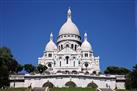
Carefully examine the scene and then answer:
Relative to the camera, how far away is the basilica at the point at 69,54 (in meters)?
101

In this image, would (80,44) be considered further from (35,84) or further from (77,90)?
(77,90)

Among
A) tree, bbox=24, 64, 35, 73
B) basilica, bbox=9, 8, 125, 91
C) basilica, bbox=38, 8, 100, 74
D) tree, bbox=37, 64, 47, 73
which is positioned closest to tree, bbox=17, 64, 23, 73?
tree, bbox=24, 64, 35, 73

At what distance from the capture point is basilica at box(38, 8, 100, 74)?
10056 centimetres

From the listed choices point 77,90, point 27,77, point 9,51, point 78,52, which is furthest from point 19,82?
point 77,90

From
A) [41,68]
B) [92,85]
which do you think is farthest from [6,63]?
[92,85]

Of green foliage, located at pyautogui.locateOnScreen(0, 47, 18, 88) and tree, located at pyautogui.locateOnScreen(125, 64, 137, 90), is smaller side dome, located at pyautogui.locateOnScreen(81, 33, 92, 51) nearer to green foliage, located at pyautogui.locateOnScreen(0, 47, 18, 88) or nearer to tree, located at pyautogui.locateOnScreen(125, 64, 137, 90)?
green foliage, located at pyautogui.locateOnScreen(0, 47, 18, 88)

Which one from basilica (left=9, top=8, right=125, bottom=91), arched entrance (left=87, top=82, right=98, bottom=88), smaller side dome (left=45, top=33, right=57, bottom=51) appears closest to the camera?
arched entrance (left=87, top=82, right=98, bottom=88)

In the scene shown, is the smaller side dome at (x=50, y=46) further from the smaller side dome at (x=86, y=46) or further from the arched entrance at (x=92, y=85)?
the arched entrance at (x=92, y=85)

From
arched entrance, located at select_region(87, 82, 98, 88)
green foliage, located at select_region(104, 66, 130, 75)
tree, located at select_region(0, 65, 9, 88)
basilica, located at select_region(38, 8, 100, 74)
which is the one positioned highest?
basilica, located at select_region(38, 8, 100, 74)

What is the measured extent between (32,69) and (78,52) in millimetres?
14240

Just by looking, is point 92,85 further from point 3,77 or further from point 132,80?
point 3,77

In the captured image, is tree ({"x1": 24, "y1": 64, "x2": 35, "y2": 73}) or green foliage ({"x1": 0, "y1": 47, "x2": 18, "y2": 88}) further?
tree ({"x1": 24, "y1": 64, "x2": 35, "y2": 73})

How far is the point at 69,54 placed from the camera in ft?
333

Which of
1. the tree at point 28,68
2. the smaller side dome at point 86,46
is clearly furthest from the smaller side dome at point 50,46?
the tree at point 28,68
